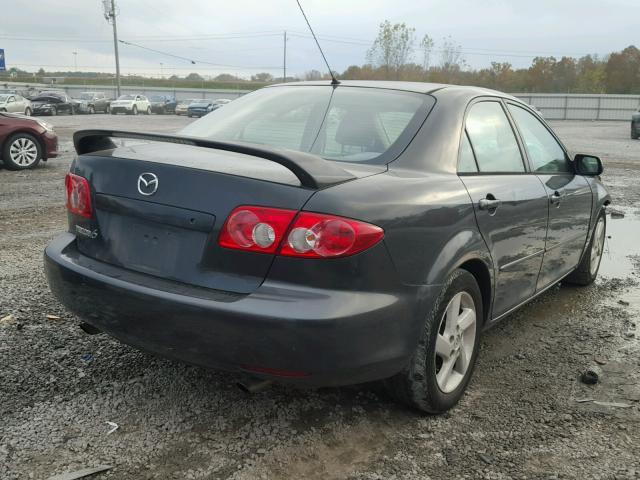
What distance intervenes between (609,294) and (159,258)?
390 centimetres

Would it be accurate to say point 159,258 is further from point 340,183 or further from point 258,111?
point 258,111

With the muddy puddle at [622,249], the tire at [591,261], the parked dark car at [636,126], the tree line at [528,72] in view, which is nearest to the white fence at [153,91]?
the tree line at [528,72]

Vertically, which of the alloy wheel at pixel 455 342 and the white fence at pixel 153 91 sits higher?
the white fence at pixel 153 91

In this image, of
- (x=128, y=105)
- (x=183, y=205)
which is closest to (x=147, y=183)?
(x=183, y=205)

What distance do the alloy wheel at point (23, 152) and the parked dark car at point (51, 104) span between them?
96.7ft

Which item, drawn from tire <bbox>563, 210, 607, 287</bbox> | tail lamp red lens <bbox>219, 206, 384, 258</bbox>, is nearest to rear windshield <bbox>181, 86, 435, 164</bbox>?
tail lamp red lens <bbox>219, 206, 384, 258</bbox>

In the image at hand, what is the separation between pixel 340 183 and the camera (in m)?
2.35

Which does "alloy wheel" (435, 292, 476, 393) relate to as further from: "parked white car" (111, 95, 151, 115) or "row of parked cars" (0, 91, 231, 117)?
"parked white car" (111, 95, 151, 115)

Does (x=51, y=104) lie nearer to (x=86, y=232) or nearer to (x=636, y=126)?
(x=636, y=126)

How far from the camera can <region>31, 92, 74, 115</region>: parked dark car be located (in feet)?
127

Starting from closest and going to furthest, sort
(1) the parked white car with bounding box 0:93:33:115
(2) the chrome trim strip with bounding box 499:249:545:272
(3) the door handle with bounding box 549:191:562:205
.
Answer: (2) the chrome trim strip with bounding box 499:249:545:272
(3) the door handle with bounding box 549:191:562:205
(1) the parked white car with bounding box 0:93:33:115

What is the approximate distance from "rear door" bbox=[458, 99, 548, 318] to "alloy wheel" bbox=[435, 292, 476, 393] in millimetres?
290

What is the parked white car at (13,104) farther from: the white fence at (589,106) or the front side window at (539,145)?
the white fence at (589,106)

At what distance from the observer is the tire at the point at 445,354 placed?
2.62 metres
